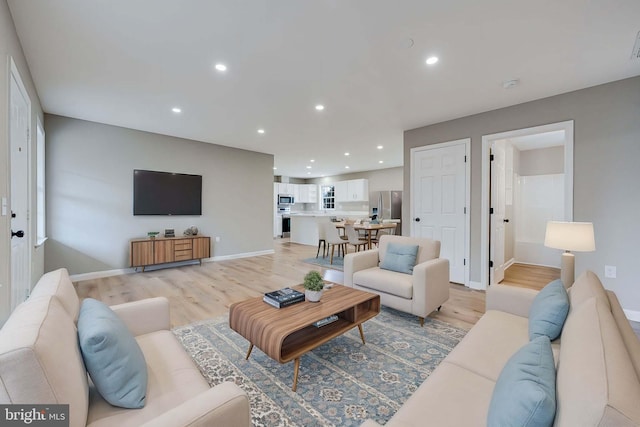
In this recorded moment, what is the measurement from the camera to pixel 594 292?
132 centimetres

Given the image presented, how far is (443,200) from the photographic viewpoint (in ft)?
14.1

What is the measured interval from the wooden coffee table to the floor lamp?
1590 millimetres

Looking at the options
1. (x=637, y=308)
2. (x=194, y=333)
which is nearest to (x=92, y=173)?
(x=194, y=333)

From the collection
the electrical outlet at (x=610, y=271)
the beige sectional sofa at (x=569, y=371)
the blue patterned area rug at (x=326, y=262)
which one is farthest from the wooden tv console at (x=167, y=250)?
the electrical outlet at (x=610, y=271)

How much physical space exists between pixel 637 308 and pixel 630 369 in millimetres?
3448

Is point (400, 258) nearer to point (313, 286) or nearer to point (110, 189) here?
point (313, 286)

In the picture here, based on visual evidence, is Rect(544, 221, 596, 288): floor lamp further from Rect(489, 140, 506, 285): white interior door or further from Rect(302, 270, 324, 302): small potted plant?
Rect(302, 270, 324, 302): small potted plant

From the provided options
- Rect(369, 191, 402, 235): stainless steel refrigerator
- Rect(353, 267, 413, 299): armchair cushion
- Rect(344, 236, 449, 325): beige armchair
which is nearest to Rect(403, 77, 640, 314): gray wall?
Rect(344, 236, 449, 325): beige armchair

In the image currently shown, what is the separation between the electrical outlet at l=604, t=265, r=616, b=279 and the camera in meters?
3.00

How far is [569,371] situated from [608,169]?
3.46 metres

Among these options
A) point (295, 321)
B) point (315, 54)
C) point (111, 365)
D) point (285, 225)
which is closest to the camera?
point (111, 365)

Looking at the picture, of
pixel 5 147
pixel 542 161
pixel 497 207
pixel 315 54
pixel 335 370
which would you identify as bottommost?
pixel 335 370

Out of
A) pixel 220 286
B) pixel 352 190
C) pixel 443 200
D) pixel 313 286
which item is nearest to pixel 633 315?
pixel 443 200

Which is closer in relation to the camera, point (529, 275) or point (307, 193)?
point (529, 275)
